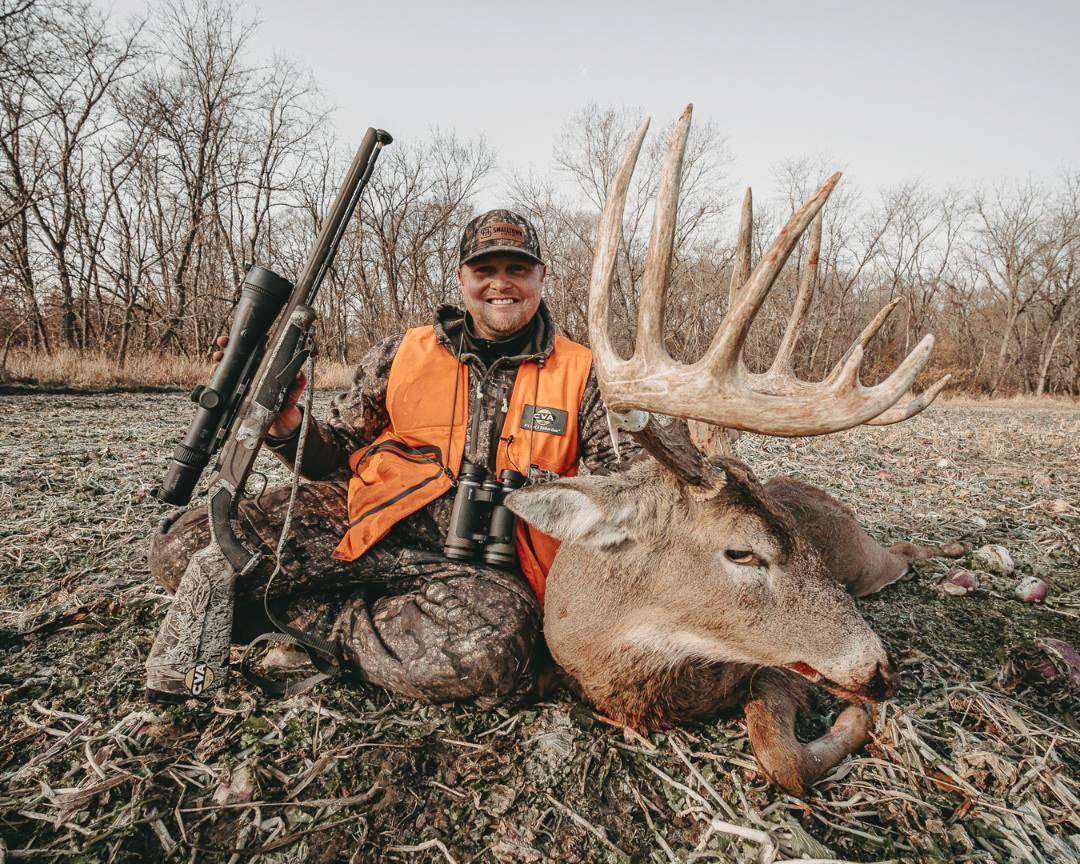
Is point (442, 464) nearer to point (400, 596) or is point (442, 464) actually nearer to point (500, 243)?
point (400, 596)

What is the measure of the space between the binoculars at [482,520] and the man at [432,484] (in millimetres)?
76

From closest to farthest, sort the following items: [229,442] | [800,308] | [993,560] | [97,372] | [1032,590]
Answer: [229,442] < [800,308] < [1032,590] < [993,560] < [97,372]

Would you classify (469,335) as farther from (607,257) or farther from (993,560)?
(993,560)

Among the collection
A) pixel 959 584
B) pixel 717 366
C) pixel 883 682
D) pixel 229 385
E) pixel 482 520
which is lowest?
pixel 959 584

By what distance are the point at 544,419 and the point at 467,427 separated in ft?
1.37

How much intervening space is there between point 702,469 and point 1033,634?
2348mm

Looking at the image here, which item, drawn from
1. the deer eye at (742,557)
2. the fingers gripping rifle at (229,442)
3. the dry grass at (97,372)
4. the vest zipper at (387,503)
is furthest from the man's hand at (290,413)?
the dry grass at (97,372)

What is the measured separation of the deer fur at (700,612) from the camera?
1.98 m

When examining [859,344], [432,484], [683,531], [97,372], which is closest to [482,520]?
[432,484]

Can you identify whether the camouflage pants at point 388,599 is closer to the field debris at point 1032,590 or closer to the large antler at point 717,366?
the large antler at point 717,366

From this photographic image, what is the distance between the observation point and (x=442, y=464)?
2900 mm

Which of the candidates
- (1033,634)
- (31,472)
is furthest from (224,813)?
(31,472)

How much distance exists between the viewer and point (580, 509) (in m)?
2.19

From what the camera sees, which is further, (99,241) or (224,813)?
(99,241)
